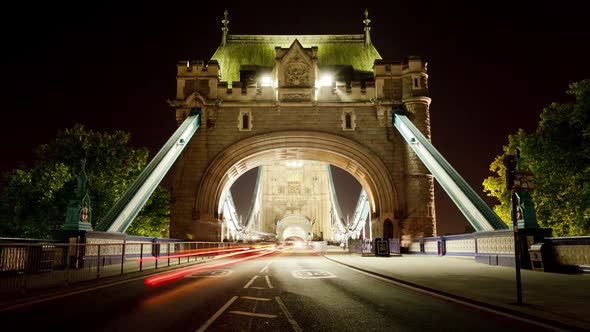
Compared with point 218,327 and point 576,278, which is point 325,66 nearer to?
point 576,278

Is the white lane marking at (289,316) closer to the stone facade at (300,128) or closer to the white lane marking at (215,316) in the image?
the white lane marking at (215,316)

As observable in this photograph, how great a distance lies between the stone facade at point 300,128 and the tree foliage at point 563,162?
592 centimetres

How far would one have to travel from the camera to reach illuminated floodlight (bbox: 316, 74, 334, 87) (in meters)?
30.1

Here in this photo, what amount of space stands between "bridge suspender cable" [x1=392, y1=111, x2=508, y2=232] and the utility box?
6.00 metres

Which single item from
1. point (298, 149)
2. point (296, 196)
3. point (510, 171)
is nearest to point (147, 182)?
point (298, 149)

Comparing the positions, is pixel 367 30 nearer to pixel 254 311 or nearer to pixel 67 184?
pixel 67 184

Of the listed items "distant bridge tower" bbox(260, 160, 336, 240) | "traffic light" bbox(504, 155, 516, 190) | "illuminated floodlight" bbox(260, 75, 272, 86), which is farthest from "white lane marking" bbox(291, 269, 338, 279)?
"distant bridge tower" bbox(260, 160, 336, 240)

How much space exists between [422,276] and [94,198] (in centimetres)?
2049

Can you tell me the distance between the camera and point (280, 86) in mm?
28938

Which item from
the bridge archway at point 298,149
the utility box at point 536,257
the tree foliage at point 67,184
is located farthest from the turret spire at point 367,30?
the utility box at point 536,257

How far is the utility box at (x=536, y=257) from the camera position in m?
12.4

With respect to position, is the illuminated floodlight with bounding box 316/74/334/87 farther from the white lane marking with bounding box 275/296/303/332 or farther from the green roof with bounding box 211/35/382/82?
the white lane marking with bounding box 275/296/303/332

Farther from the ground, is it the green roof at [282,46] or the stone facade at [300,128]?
the green roof at [282,46]

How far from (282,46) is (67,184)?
1920cm
